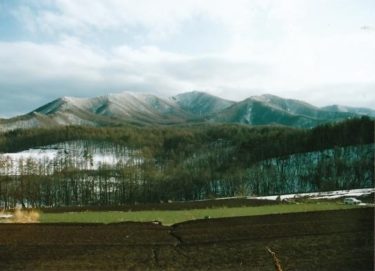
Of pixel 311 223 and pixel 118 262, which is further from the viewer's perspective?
pixel 311 223

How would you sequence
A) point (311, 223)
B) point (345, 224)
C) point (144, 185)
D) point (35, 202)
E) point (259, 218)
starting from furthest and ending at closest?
point (144, 185)
point (35, 202)
point (259, 218)
point (311, 223)
point (345, 224)

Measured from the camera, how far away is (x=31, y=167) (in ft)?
650

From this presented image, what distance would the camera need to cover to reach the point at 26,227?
4919 cm

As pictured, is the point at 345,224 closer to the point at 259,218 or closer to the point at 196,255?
the point at 259,218

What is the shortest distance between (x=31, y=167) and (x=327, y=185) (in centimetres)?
11872

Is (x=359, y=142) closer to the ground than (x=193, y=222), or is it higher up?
higher up

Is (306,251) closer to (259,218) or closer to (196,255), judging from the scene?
(196,255)

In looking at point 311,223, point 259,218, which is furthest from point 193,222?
point 311,223

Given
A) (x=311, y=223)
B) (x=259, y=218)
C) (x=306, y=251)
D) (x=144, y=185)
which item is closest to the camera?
(x=306, y=251)

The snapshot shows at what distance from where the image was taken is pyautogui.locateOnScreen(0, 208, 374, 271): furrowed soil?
2788cm

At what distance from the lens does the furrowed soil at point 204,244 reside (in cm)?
2788

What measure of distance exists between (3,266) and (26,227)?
64.6 feet

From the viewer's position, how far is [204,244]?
3475cm

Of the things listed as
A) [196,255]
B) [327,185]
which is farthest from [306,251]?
[327,185]
